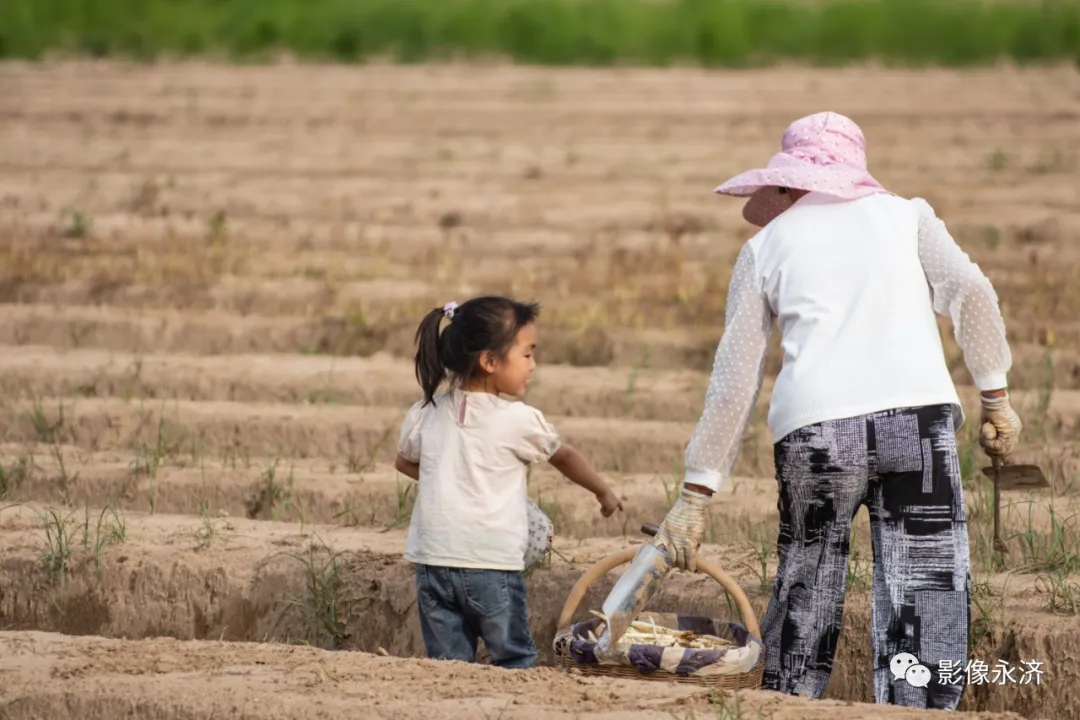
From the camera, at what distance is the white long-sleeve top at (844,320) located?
12.7ft

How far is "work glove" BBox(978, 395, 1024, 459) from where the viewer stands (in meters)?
4.04

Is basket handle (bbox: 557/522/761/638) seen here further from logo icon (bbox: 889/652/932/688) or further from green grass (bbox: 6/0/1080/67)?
green grass (bbox: 6/0/1080/67)

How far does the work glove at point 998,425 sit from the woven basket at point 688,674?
2.38 feet

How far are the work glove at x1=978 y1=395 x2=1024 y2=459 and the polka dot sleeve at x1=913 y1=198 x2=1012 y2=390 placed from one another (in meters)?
0.05

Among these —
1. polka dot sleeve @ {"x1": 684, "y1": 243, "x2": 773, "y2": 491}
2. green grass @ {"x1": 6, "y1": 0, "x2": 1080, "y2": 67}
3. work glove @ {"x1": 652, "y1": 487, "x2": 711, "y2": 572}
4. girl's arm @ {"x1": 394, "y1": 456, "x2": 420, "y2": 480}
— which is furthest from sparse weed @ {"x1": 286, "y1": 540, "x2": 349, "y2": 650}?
green grass @ {"x1": 6, "y1": 0, "x2": 1080, "y2": 67}

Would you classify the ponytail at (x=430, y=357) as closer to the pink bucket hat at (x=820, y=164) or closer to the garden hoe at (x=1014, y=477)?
the pink bucket hat at (x=820, y=164)

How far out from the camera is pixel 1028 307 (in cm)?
868

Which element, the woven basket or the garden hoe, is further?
the garden hoe

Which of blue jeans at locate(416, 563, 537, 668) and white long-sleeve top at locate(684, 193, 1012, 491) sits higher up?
white long-sleeve top at locate(684, 193, 1012, 491)

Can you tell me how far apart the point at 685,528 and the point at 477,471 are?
0.65m

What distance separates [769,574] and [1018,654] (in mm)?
836

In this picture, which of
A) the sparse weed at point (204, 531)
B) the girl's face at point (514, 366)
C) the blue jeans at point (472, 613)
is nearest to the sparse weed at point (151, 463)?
the sparse weed at point (204, 531)

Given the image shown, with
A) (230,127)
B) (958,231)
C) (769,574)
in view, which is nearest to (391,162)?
(230,127)

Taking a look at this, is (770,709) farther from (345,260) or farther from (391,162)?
(391,162)
